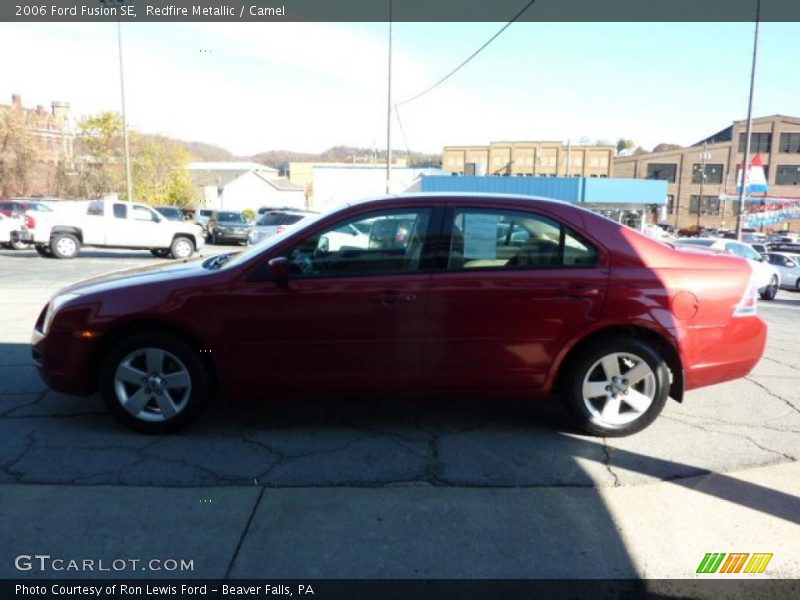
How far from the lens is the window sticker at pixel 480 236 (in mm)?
3961

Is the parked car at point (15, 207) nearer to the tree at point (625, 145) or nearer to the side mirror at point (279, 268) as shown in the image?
the side mirror at point (279, 268)

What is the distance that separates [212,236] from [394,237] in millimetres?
26139

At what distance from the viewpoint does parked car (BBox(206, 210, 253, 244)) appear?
2700 centimetres

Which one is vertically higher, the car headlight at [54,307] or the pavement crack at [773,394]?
the car headlight at [54,307]

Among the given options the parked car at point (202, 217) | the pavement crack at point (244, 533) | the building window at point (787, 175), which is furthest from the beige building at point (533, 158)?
the pavement crack at point (244, 533)

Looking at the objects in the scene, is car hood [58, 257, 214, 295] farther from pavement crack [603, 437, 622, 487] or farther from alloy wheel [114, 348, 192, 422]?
pavement crack [603, 437, 622, 487]

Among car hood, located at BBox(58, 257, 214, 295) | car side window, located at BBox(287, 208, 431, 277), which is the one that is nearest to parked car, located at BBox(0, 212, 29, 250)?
car hood, located at BBox(58, 257, 214, 295)

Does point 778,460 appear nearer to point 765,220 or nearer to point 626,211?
point 626,211

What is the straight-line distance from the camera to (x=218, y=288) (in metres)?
3.83

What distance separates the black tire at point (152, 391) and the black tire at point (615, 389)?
8.13 ft

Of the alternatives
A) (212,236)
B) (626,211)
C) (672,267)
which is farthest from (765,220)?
(672,267)

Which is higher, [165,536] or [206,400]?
[206,400]

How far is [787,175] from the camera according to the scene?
232 ft

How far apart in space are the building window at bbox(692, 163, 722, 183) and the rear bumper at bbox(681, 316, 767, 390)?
78195mm
